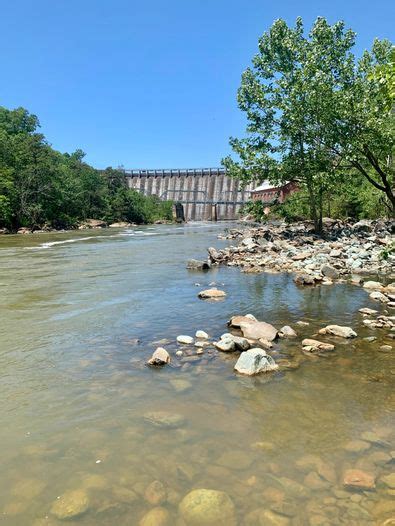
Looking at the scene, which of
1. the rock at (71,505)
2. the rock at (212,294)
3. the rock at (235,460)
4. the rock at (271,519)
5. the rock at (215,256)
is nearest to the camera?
the rock at (271,519)

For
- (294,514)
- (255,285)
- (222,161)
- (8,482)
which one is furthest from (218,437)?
(222,161)

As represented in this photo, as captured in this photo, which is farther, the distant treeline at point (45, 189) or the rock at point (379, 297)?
the distant treeline at point (45, 189)

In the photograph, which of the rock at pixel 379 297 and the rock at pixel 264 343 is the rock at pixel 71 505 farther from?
the rock at pixel 379 297

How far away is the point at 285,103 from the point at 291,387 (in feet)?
73.8

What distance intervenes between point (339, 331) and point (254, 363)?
7.55ft

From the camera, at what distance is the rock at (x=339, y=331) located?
23.3 feet

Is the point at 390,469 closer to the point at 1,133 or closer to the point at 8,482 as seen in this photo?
the point at 8,482

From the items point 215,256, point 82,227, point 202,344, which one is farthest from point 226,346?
point 82,227

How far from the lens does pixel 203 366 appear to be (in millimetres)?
5934

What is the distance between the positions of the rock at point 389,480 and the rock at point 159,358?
3320mm

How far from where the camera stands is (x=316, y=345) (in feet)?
21.5

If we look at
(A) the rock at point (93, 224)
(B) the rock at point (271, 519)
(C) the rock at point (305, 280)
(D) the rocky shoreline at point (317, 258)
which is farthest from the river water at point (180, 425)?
(A) the rock at point (93, 224)

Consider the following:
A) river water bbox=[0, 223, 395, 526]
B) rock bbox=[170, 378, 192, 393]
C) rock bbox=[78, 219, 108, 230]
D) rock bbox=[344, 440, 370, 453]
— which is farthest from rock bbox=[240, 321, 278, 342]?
rock bbox=[78, 219, 108, 230]

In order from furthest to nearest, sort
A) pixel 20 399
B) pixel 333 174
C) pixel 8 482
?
pixel 333 174 → pixel 20 399 → pixel 8 482
